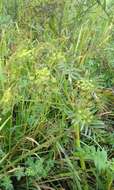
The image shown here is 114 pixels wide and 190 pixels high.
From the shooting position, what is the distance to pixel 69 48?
204 centimetres

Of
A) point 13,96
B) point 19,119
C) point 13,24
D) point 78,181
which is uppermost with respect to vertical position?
point 13,24

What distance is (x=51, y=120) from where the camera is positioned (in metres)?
1.74

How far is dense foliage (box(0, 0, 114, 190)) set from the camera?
5.08 feet

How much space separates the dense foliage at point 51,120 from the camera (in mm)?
1548

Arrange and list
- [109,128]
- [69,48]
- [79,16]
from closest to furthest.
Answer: [109,128] → [69,48] → [79,16]

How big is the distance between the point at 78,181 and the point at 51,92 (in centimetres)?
35

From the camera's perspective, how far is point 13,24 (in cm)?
209

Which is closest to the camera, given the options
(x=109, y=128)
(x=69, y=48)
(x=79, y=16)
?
(x=109, y=128)

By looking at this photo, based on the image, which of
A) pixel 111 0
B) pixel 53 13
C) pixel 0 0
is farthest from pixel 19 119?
pixel 111 0

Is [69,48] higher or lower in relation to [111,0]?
lower

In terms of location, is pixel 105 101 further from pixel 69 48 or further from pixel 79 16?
pixel 79 16

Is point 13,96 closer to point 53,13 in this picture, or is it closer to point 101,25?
point 53,13

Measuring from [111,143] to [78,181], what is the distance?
9.4 inches

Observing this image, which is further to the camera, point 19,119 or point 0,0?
point 0,0
